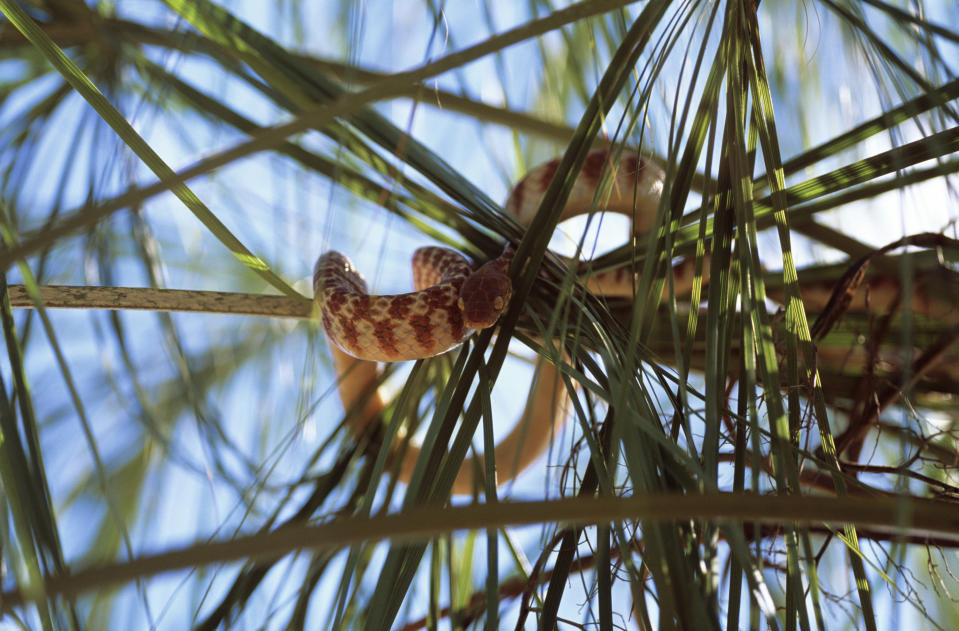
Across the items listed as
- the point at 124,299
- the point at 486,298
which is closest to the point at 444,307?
the point at 486,298

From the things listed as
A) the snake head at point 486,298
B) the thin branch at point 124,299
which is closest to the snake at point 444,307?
the snake head at point 486,298

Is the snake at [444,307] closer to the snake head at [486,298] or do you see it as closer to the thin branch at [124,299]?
the snake head at [486,298]

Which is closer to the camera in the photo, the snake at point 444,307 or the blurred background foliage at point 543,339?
the blurred background foliage at point 543,339

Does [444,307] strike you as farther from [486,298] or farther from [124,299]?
[124,299]

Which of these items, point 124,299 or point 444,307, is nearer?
point 124,299

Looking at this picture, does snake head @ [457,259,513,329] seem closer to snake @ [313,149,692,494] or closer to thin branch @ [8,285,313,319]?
snake @ [313,149,692,494]

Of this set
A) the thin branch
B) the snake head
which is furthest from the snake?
the thin branch

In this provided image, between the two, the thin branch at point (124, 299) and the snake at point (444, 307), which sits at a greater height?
the snake at point (444, 307)

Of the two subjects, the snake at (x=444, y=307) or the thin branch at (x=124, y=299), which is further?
the snake at (x=444, y=307)
